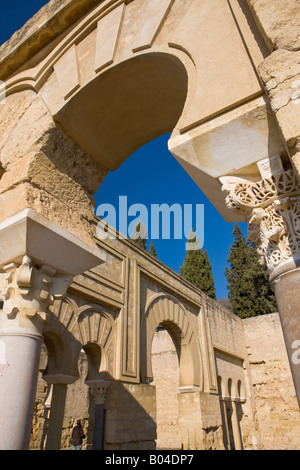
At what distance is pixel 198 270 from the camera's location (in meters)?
18.4

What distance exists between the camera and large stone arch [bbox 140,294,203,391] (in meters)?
8.24

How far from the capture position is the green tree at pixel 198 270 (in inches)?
702

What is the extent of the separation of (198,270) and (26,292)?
54.8 feet

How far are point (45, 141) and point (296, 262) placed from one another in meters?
1.82

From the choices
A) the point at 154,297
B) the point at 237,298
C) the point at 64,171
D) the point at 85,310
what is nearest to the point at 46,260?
the point at 64,171

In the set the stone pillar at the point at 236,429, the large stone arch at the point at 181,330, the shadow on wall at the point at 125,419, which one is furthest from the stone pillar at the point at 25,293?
the stone pillar at the point at 236,429

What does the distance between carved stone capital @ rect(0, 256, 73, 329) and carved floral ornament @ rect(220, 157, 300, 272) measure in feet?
4.18

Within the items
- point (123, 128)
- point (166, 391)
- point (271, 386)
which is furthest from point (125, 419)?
point (271, 386)

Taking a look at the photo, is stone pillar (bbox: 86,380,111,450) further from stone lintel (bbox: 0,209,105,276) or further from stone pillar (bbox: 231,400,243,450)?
stone pillar (bbox: 231,400,243,450)

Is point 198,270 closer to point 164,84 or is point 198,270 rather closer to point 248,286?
point 248,286

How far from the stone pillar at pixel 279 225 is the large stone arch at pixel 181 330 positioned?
6.30 metres

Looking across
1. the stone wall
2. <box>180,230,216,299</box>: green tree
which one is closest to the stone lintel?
the stone wall

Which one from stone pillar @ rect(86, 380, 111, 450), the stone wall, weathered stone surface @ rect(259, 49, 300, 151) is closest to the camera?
weathered stone surface @ rect(259, 49, 300, 151)

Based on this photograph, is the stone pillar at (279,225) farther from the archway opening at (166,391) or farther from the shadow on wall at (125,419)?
the archway opening at (166,391)
